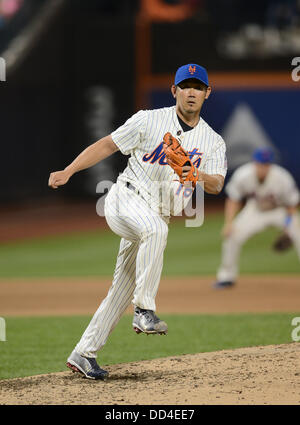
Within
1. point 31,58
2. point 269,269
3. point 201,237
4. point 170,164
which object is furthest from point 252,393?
point 31,58

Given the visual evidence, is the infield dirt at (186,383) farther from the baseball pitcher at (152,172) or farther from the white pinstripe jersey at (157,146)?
the white pinstripe jersey at (157,146)

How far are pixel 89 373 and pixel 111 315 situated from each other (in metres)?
0.44

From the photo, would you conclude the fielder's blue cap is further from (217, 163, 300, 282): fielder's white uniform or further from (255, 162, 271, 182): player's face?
(217, 163, 300, 282): fielder's white uniform

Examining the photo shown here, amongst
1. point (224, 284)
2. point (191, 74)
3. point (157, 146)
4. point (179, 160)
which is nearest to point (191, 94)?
point (191, 74)

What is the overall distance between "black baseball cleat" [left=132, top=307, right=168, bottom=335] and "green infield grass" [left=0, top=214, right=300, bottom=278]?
28.0 feet

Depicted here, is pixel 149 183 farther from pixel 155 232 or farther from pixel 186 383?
pixel 186 383

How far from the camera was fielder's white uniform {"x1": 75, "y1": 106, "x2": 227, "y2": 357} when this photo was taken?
559 cm

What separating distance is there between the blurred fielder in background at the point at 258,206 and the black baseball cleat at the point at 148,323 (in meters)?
6.38

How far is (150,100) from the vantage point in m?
22.7

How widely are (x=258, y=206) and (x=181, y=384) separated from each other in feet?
23.2

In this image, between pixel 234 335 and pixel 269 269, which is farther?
pixel 269 269

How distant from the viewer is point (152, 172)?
580 centimetres

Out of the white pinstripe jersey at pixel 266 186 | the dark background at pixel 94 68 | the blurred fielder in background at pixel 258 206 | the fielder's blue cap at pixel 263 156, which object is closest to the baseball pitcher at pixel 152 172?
the fielder's blue cap at pixel 263 156
